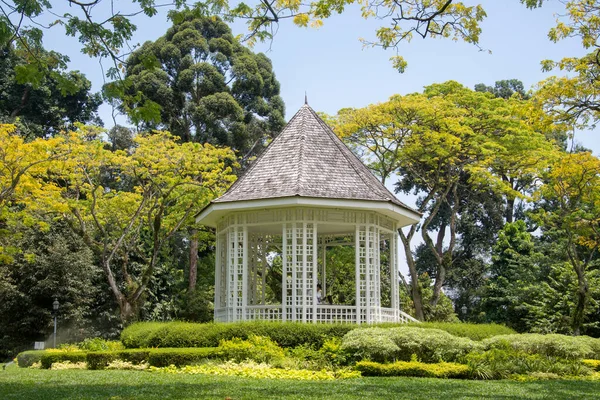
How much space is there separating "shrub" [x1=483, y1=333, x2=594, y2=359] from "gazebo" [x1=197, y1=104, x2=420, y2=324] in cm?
372

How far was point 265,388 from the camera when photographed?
10023 mm

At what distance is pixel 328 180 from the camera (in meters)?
17.6

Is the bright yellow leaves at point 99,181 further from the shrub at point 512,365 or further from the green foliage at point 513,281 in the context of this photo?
the green foliage at point 513,281

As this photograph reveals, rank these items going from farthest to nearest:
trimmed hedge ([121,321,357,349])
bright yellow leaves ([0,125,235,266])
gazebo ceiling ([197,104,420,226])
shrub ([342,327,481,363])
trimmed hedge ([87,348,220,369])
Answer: bright yellow leaves ([0,125,235,266]) < gazebo ceiling ([197,104,420,226]) < trimmed hedge ([121,321,357,349]) < trimmed hedge ([87,348,220,369]) < shrub ([342,327,481,363])

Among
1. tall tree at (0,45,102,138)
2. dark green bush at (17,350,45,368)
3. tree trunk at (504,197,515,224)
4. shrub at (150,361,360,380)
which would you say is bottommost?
dark green bush at (17,350,45,368)

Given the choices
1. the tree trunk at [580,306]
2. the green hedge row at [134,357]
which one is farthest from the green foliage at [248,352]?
the tree trunk at [580,306]

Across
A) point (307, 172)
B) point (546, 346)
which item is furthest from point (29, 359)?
point (546, 346)

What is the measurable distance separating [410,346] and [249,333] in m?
3.98

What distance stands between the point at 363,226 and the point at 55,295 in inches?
548

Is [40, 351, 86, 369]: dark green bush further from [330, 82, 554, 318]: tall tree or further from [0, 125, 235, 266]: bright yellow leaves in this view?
[330, 82, 554, 318]: tall tree

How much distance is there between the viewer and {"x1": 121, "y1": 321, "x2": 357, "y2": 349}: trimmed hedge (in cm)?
1537

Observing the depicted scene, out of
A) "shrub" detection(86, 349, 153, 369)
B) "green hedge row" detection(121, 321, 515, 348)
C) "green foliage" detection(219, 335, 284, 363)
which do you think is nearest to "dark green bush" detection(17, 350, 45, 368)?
"shrub" detection(86, 349, 153, 369)

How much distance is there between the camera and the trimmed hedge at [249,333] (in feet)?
50.4

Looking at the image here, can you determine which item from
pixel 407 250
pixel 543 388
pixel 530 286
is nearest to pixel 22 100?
pixel 407 250
